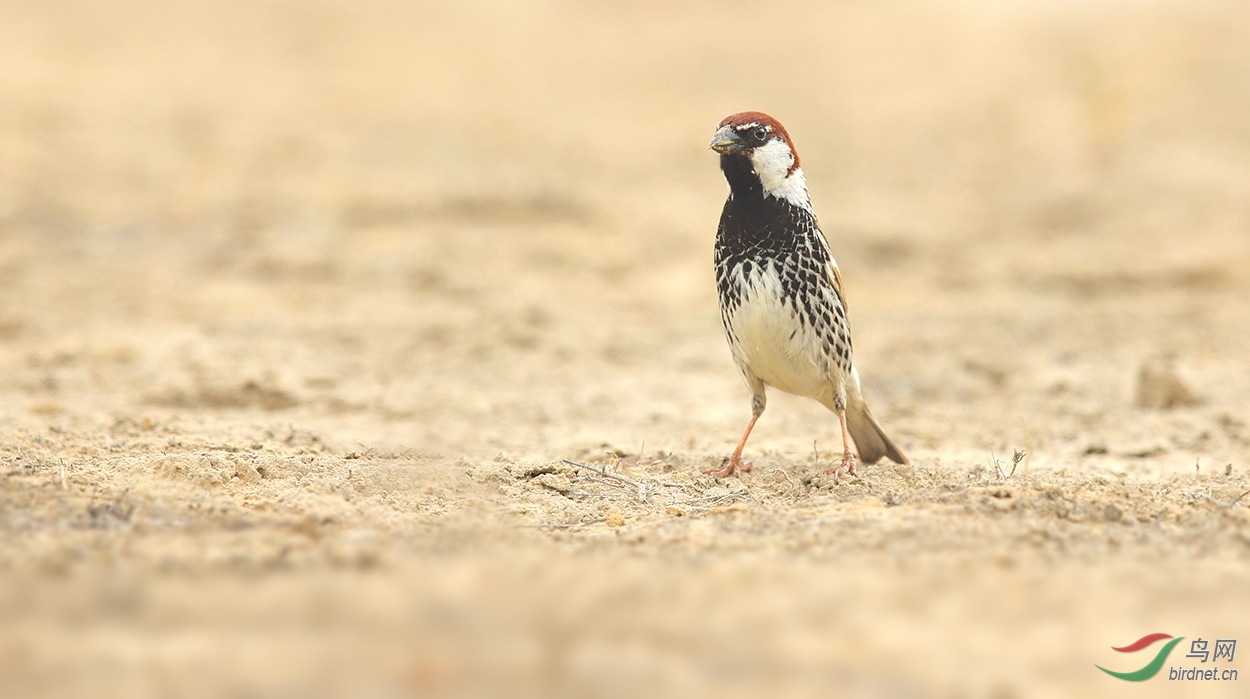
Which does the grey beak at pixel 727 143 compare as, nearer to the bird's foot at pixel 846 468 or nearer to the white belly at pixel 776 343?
the white belly at pixel 776 343

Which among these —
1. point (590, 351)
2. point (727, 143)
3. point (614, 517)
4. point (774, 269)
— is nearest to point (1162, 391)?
point (774, 269)

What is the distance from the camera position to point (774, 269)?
226 inches

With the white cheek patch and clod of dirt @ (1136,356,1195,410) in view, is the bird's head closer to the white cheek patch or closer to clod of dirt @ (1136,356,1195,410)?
the white cheek patch

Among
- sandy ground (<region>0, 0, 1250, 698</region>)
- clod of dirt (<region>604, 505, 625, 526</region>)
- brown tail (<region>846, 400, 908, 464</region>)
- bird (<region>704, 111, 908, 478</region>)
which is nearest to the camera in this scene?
sandy ground (<region>0, 0, 1250, 698</region>)

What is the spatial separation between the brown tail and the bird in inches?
11.0

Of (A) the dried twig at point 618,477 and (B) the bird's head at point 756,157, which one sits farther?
(B) the bird's head at point 756,157

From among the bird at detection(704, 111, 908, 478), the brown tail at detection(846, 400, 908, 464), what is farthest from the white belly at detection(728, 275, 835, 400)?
the brown tail at detection(846, 400, 908, 464)

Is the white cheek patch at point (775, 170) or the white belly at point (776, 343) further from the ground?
the white cheek patch at point (775, 170)

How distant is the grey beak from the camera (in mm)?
5703

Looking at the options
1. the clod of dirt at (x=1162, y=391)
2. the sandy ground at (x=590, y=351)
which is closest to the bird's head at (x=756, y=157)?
the sandy ground at (x=590, y=351)

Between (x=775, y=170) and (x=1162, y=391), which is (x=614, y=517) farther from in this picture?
(x=1162, y=391)

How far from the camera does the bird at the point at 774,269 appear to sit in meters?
5.73

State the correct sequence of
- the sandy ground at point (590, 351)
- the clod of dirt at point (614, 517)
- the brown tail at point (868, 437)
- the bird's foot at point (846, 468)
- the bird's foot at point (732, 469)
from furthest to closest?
the brown tail at point (868, 437)
the bird's foot at point (732, 469)
the bird's foot at point (846, 468)
the clod of dirt at point (614, 517)
the sandy ground at point (590, 351)

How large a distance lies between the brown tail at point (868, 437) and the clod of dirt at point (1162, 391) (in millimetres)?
2629
